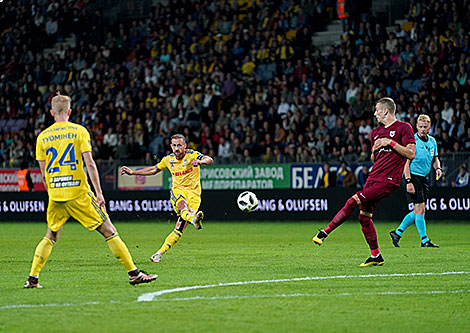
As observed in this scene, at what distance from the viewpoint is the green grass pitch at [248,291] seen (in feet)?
22.8

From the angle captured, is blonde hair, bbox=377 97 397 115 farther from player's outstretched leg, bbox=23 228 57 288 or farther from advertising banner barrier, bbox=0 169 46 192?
advertising banner barrier, bbox=0 169 46 192

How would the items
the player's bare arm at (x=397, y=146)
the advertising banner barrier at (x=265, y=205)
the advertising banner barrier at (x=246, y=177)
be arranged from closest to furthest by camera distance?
the player's bare arm at (x=397, y=146) → the advertising banner barrier at (x=265, y=205) → the advertising banner barrier at (x=246, y=177)

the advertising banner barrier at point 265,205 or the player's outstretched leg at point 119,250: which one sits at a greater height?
the player's outstretched leg at point 119,250

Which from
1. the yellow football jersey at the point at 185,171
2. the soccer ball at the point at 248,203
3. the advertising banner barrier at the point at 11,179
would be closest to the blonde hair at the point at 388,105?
the yellow football jersey at the point at 185,171

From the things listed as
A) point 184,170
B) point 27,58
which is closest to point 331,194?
point 184,170

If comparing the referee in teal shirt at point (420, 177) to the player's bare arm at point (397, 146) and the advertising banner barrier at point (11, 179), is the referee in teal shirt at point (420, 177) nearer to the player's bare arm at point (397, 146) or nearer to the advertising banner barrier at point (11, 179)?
the player's bare arm at point (397, 146)

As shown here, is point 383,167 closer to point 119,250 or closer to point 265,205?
point 119,250

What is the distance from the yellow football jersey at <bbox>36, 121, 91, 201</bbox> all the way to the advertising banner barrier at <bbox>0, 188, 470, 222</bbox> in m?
16.4

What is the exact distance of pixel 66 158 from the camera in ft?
29.7

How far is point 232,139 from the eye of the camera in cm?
2873

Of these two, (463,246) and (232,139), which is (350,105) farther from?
(463,246)

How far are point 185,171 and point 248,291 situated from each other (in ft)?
16.4

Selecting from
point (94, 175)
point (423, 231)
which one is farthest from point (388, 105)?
point (94, 175)

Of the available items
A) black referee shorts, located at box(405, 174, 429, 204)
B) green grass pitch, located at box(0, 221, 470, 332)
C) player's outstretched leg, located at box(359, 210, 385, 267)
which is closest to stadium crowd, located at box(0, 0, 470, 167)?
black referee shorts, located at box(405, 174, 429, 204)
